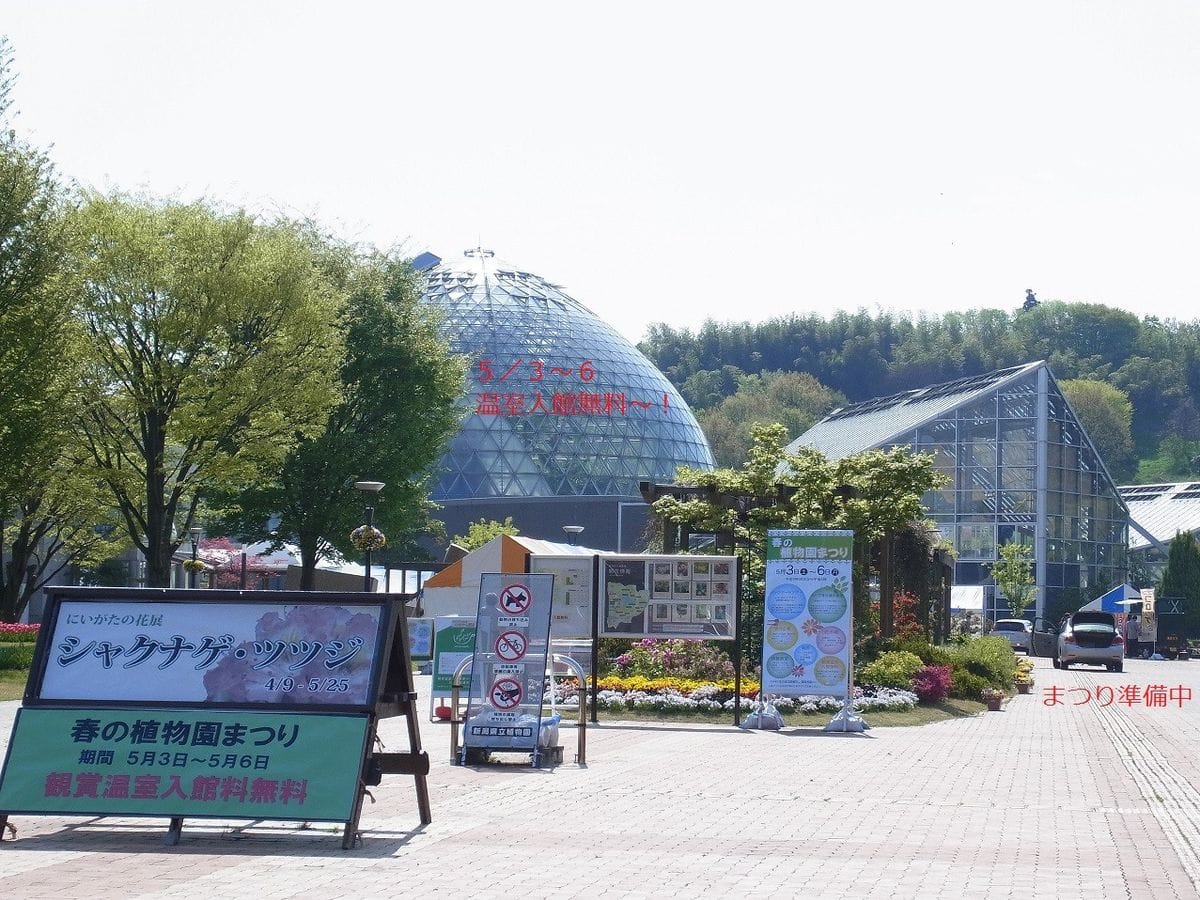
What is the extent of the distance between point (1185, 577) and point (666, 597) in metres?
63.1

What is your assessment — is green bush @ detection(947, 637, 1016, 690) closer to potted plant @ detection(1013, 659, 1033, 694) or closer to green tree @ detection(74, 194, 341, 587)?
potted plant @ detection(1013, 659, 1033, 694)

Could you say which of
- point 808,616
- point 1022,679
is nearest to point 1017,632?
Result: point 1022,679

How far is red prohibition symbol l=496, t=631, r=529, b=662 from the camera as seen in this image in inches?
642

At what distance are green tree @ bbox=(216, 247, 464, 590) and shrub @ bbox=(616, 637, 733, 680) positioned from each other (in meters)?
17.2

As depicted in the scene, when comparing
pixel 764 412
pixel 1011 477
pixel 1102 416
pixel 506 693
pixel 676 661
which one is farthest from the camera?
pixel 764 412

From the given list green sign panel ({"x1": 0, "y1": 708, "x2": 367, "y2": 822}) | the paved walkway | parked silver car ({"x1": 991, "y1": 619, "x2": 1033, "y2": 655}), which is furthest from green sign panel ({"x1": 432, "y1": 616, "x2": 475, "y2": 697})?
parked silver car ({"x1": 991, "y1": 619, "x2": 1033, "y2": 655})

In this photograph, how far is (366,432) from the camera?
140 feet

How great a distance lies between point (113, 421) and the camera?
3456cm

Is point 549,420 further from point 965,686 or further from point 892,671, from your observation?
point 892,671

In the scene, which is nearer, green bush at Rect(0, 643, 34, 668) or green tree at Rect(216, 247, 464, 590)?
green bush at Rect(0, 643, 34, 668)

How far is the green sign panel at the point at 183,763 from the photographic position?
10.4m

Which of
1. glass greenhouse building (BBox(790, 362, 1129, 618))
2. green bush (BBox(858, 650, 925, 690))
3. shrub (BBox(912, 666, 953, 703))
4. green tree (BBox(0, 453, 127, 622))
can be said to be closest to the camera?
green bush (BBox(858, 650, 925, 690))

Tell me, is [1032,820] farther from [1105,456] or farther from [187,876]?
[1105,456]

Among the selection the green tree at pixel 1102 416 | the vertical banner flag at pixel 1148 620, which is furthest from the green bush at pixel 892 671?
the green tree at pixel 1102 416
